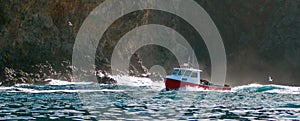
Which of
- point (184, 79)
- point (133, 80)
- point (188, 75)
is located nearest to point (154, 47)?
point (133, 80)

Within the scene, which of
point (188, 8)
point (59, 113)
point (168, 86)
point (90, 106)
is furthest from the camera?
point (188, 8)

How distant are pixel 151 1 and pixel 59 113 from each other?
83.4 metres

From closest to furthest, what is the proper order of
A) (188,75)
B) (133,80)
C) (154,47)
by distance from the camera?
(188,75) → (133,80) → (154,47)

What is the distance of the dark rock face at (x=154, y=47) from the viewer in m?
75.2

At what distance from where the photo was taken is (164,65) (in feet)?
380

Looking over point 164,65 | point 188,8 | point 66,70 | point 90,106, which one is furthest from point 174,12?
point 90,106

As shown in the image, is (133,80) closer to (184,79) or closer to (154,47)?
(154,47)

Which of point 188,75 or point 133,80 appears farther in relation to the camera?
point 133,80

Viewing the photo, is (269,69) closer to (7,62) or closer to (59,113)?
(7,62)

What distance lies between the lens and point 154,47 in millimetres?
115375

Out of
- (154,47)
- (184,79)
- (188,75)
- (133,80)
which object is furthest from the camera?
(154,47)

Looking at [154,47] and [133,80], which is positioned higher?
[154,47]

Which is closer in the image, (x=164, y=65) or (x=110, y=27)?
(x=110, y=27)

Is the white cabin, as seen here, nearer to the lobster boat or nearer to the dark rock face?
the lobster boat
